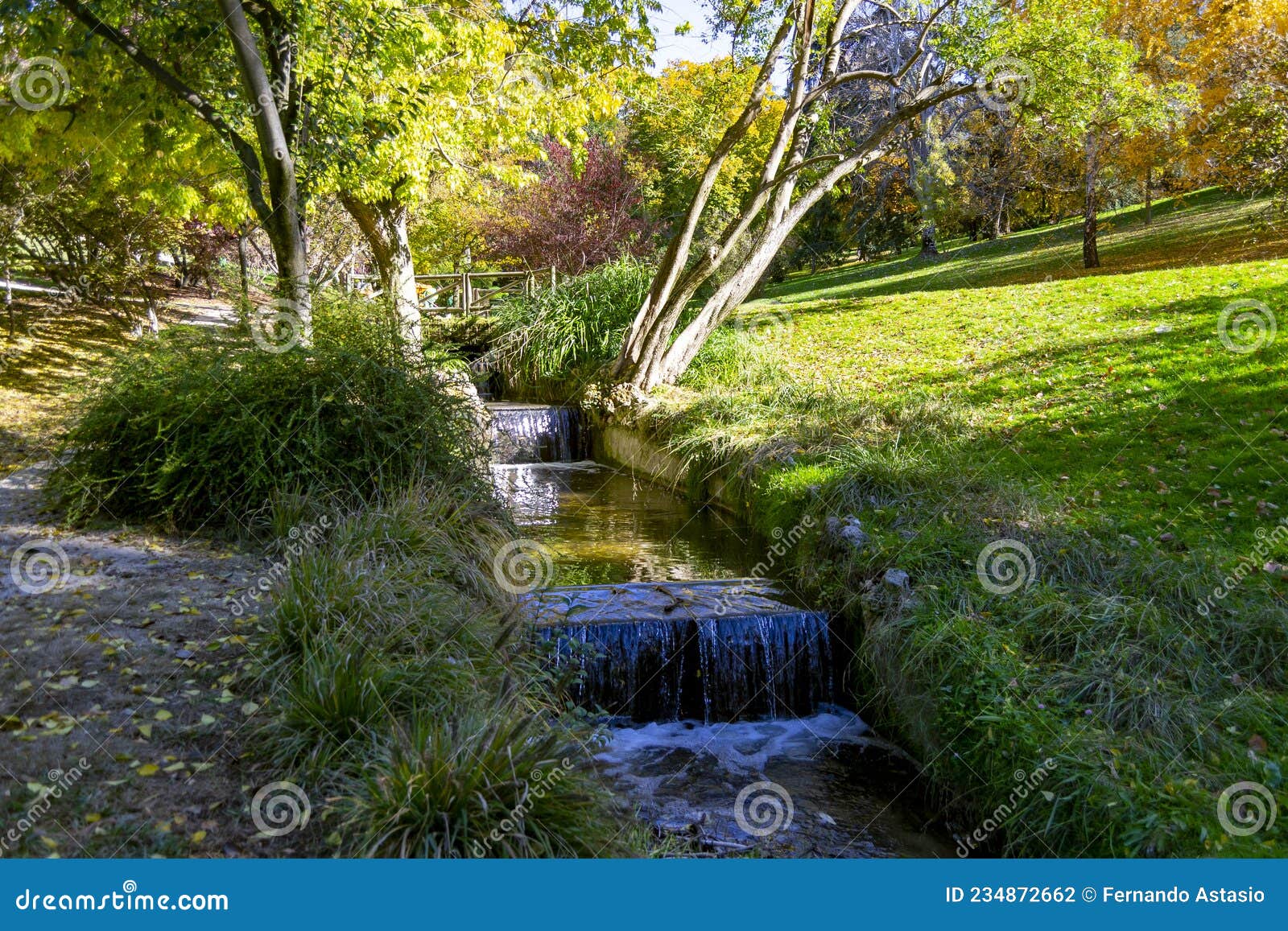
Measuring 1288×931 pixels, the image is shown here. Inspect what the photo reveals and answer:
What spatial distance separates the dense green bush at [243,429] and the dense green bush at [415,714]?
3.44ft

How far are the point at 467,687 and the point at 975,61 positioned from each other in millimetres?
9272

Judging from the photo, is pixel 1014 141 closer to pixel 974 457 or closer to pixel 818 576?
pixel 974 457

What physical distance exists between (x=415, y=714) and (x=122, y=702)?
1290 millimetres

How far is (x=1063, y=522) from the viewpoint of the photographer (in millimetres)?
6277

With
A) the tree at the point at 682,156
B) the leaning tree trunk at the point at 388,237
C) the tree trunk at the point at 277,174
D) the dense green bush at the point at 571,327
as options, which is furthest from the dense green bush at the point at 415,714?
the tree at the point at 682,156

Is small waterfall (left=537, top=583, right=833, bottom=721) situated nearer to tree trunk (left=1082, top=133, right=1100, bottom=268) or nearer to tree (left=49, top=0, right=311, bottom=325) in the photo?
tree (left=49, top=0, right=311, bottom=325)

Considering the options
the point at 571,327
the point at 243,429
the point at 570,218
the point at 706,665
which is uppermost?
the point at 570,218

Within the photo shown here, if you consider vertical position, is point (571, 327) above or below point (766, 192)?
Answer: below

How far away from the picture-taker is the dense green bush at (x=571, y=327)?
13.1 metres

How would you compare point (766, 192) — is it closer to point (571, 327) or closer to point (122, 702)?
point (571, 327)

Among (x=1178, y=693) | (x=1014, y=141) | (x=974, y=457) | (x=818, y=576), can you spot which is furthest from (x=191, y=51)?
(x=1014, y=141)

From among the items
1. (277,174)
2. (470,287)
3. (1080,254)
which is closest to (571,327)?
(277,174)

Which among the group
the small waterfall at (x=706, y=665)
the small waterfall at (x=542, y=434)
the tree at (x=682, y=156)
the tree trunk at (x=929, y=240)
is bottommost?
the small waterfall at (x=706, y=665)

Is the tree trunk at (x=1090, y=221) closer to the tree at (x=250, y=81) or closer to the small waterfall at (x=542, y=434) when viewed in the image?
the small waterfall at (x=542, y=434)
